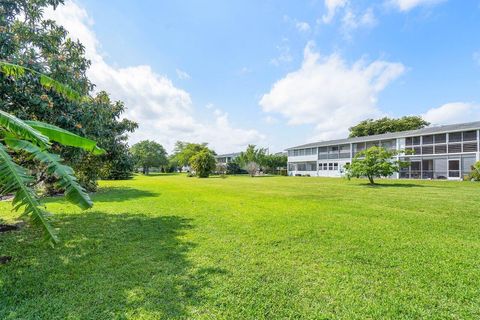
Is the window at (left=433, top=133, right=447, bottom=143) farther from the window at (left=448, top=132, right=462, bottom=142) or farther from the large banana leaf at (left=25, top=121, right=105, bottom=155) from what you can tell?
the large banana leaf at (left=25, top=121, right=105, bottom=155)

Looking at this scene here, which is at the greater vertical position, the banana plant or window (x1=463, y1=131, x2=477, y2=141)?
window (x1=463, y1=131, x2=477, y2=141)

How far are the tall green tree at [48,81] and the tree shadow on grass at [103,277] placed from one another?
2581 millimetres

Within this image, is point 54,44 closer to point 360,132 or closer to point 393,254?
point 393,254

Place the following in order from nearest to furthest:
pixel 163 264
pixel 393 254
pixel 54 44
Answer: pixel 163 264
pixel 393 254
pixel 54 44

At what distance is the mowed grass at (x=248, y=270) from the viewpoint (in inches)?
130

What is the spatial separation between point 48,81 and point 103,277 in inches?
166

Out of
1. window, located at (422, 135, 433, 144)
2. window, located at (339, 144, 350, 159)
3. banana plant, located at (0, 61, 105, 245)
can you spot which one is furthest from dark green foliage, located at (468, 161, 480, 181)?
banana plant, located at (0, 61, 105, 245)

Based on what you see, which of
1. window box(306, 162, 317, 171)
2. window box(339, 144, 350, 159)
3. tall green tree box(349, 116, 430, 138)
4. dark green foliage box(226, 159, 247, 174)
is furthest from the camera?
dark green foliage box(226, 159, 247, 174)

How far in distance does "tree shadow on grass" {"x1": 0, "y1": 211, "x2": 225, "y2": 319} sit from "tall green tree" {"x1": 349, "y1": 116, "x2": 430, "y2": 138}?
5757 cm

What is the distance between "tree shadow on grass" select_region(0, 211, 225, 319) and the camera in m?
3.29

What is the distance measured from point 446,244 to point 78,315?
7628 mm

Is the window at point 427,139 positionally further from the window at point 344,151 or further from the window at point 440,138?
the window at point 344,151

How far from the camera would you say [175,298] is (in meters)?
3.54

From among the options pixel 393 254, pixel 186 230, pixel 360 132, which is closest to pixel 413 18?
pixel 393 254
